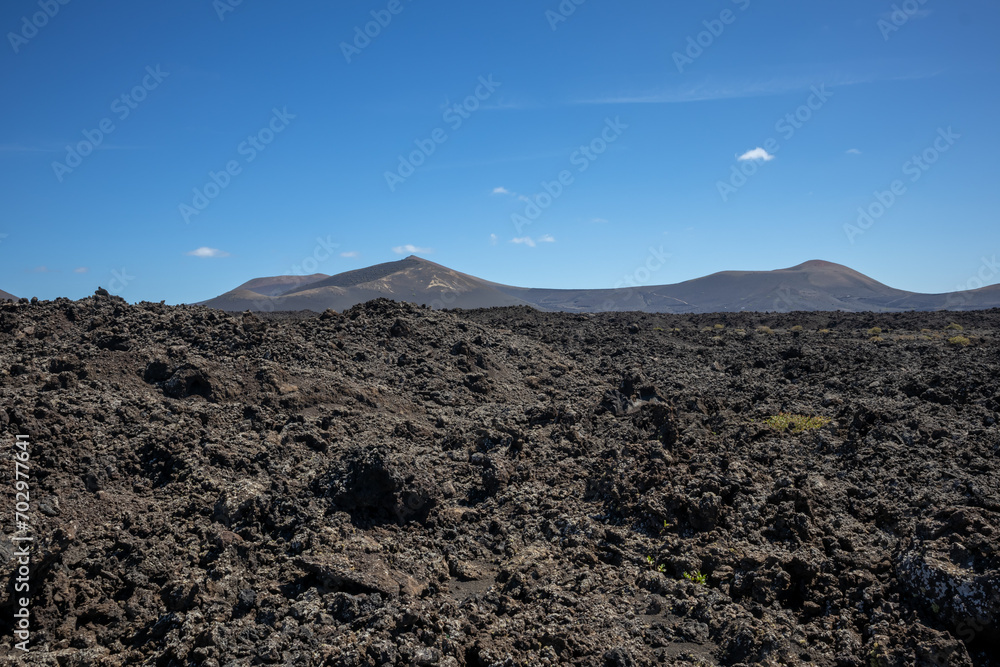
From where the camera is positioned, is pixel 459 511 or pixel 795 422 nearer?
pixel 459 511

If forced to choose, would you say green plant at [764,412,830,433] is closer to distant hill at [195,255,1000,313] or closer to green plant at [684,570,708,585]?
green plant at [684,570,708,585]

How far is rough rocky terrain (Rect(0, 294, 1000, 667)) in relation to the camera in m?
5.14

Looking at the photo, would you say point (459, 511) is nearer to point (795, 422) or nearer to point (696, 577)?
point (696, 577)

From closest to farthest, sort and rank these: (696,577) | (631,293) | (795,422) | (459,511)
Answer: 1. (696,577)
2. (459,511)
3. (795,422)
4. (631,293)

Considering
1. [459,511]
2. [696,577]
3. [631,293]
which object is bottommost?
[696,577]

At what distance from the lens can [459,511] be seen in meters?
7.94

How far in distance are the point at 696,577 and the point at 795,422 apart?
578cm

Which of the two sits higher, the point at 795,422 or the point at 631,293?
the point at 631,293

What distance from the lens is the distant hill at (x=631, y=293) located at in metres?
100

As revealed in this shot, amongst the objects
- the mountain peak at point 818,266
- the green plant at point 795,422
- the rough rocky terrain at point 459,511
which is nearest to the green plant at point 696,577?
the rough rocky terrain at point 459,511

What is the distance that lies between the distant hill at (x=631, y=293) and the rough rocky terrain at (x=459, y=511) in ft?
246

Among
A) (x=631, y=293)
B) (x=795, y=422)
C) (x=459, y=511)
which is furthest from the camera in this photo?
(x=631, y=293)

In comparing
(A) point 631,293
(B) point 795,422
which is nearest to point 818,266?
(A) point 631,293

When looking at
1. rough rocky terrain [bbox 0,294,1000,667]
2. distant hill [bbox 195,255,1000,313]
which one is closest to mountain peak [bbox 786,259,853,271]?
distant hill [bbox 195,255,1000,313]
